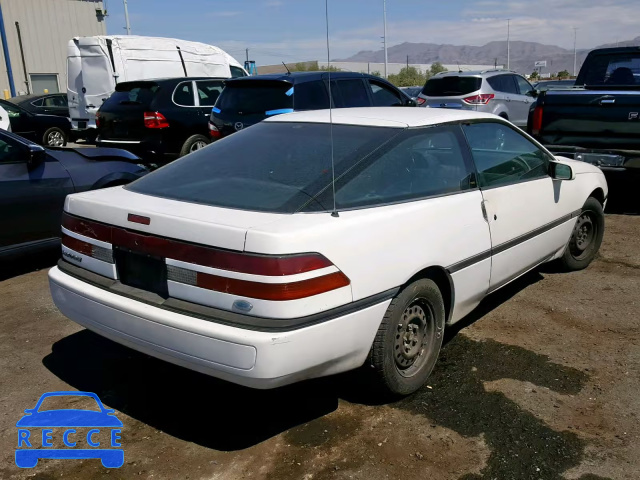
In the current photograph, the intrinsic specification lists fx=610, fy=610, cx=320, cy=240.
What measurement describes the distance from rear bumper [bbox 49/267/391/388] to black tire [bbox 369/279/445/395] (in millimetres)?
84

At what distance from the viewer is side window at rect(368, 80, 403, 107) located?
9125mm

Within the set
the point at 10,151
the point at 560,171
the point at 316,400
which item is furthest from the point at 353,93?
the point at 316,400

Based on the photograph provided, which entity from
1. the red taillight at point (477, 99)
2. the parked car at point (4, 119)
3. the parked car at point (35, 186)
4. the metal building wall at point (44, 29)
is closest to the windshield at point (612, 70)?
the red taillight at point (477, 99)

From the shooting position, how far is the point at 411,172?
3.46 meters

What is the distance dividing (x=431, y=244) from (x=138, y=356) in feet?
6.55

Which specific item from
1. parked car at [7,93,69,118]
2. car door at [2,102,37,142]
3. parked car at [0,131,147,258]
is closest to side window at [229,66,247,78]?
parked car at [7,93,69,118]

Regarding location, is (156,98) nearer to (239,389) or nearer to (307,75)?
(307,75)

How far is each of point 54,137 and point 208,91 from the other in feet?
21.5

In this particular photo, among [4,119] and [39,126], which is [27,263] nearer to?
[4,119]

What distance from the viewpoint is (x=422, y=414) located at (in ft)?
10.5

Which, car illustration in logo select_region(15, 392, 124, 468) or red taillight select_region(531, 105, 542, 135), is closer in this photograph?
Result: car illustration in logo select_region(15, 392, 124, 468)

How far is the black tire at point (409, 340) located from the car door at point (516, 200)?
71cm

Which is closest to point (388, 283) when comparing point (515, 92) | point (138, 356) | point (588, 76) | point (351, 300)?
point (351, 300)

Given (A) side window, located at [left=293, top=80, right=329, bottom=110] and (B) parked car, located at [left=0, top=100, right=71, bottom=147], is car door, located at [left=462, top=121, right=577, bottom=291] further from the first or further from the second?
(B) parked car, located at [left=0, top=100, right=71, bottom=147]
